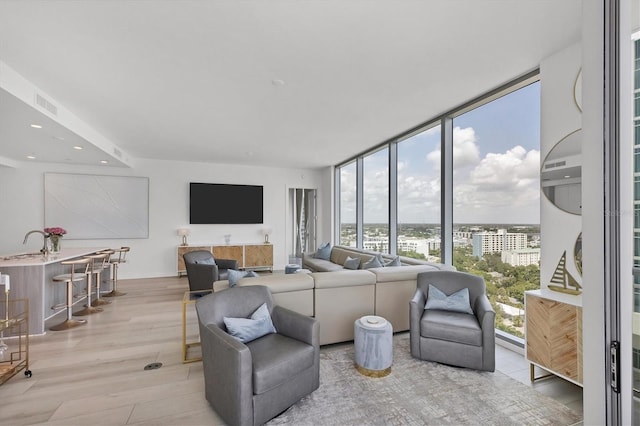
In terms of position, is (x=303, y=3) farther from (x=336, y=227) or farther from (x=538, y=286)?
(x=336, y=227)

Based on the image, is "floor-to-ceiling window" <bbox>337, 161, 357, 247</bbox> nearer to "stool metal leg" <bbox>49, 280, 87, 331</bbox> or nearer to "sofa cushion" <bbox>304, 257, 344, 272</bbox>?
"sofa cushion" <bbox>304, 257, 344, 272</bbox>

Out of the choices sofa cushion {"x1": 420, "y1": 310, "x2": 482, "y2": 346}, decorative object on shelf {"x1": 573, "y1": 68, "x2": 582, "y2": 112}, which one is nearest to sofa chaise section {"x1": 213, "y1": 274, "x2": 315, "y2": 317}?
sofa cushion {"x1": 420, "y1": 310, "x2": 482, "y2": 346}

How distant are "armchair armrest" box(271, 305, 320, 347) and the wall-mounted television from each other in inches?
206

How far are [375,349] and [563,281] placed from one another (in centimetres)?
171

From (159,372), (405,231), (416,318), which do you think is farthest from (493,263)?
(159,372)

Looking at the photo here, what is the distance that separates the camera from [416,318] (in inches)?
108

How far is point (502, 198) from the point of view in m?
3.32

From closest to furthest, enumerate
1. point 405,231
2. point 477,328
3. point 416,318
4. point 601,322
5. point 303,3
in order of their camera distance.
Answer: point 601,322, point 303,3, point 477,328, point 416,318, point 405,231

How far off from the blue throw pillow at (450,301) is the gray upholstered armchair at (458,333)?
1.5 inches

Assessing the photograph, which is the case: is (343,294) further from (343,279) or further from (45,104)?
(45,104)

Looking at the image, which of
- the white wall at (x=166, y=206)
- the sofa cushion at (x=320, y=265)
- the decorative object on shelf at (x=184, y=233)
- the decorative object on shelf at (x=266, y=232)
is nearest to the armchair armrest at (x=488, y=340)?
the sofa cushion at (x=320, y=265)

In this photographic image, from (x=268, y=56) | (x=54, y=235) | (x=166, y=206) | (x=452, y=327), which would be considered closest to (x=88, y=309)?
(x=54, y=235)

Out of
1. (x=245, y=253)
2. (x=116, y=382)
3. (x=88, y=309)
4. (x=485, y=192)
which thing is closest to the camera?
(x=116, y=382)

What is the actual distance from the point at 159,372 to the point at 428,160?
4360 mm
